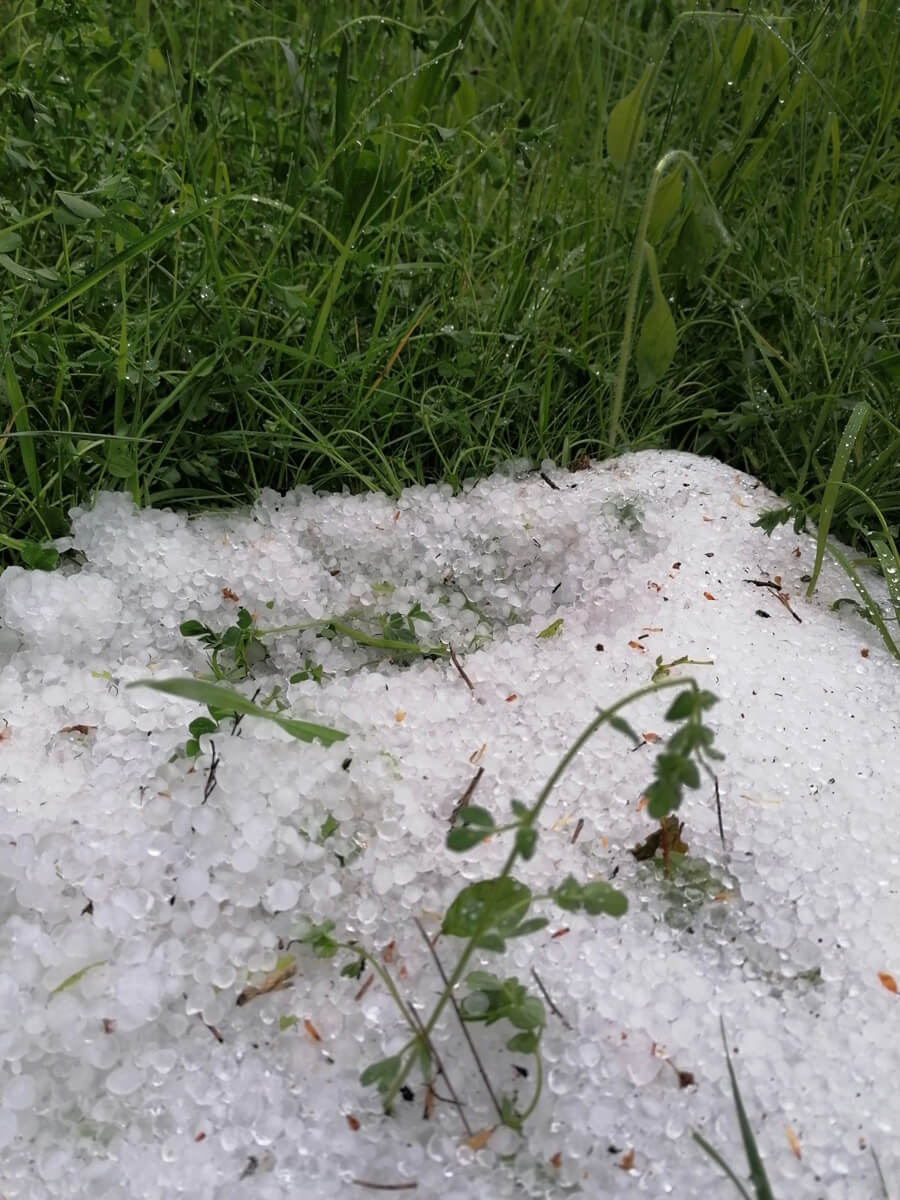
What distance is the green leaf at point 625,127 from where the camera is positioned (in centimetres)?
169

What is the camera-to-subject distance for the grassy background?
1600 mm

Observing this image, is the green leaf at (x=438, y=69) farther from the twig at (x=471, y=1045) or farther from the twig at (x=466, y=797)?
the twig at (x=471, y=1045)

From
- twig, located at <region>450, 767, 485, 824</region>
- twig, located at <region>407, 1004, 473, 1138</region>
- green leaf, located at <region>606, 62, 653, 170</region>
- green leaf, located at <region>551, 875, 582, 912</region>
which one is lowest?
twig, located at <region>407, 1004, 473, 1138</region>

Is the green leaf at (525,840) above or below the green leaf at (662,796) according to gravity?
below

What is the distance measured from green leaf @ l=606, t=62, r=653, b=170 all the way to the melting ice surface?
723 mm

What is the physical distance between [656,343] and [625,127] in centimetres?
41

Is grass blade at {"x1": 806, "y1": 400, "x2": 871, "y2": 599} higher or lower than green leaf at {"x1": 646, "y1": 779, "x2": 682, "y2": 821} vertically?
lower

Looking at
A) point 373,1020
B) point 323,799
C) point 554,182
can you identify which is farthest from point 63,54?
point 373,1020

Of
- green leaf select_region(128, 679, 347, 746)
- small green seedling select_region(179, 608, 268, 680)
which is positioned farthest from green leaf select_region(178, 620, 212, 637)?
green leaf select_region(128, 679, 347, 746)

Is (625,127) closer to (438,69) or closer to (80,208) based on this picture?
(438,69)

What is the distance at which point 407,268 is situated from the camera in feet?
5.77

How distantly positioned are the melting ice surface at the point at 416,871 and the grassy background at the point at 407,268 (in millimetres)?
200

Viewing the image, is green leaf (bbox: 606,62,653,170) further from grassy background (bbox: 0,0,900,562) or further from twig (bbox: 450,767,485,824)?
twig (bbox: 450,767,485,824)

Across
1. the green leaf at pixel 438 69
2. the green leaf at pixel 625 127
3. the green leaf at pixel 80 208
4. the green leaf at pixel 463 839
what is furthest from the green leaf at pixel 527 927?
the green leaf at pixel 438 69
